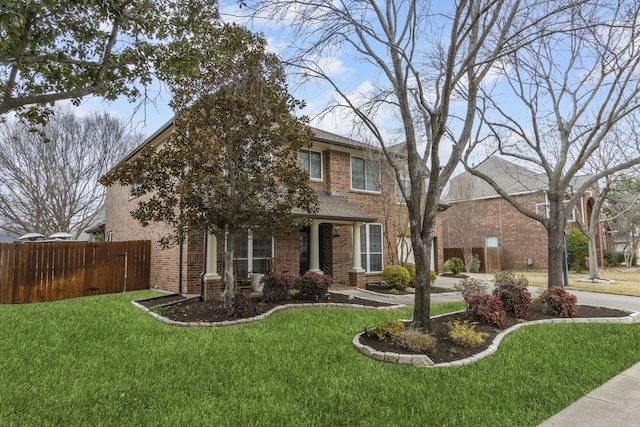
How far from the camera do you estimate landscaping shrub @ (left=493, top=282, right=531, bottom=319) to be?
8.25 m

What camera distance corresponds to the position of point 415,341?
18.9ft

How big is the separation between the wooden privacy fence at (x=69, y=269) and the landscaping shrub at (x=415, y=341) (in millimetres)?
10404

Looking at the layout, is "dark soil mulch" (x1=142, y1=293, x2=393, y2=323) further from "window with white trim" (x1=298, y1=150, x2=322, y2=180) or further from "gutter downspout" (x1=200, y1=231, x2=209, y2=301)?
"window with white trim" (x1=298, y1=150, x2=322, y2=180)

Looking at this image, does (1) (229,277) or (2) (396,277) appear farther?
(2) (396,277)

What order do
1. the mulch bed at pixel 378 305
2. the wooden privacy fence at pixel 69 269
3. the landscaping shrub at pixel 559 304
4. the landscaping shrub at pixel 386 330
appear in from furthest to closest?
the wooden privacy fence at pixel 69 269
the landscaping shrub at pixel 559 304
the landscaping shrub at pixel 386 330
the mulch bed at pixel 378 305

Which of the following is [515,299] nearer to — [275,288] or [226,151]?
[275,288]

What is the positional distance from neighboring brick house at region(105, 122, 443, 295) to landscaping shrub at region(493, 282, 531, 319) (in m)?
5.56

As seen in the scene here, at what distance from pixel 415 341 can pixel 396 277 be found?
745 cm

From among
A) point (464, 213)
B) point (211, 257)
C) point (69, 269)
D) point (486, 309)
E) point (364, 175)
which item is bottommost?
point (486, 309)

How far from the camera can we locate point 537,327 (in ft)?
25.0

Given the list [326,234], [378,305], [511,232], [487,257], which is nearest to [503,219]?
[511,232]

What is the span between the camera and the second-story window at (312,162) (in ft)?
46.5

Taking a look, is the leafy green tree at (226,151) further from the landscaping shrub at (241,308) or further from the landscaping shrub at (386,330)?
the landscaping shrub at (386,330)

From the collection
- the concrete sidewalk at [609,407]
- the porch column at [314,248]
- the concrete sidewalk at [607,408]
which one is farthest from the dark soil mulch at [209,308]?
Answer: the concrete sidewalk at [607,408]
